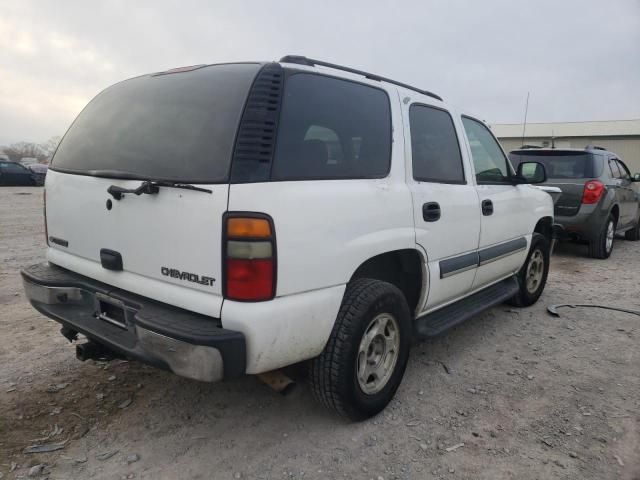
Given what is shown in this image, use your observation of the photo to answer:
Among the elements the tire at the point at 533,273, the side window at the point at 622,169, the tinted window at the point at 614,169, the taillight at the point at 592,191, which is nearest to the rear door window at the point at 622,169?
the side window at the point at 622,169

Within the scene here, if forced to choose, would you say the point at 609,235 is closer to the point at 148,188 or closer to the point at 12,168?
the point at 148,188

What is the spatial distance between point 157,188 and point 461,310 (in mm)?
2384

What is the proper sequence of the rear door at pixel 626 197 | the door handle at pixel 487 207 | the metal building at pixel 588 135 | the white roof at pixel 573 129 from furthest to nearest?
the white roof at pixel 573 129
the metal building at pixel 588 135
the rear door at pixel 626 197
the door handle at pixel 487 207

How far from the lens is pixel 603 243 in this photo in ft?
24.1

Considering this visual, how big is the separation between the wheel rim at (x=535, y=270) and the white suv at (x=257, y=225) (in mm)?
1927

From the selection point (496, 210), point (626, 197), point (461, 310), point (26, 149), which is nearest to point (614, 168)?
point (626, 197)

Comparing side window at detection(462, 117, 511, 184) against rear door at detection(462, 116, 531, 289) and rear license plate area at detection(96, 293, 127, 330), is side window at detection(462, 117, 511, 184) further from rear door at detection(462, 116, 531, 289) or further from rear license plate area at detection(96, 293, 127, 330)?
rear license plate area at detection(96, 293, 127, 330)

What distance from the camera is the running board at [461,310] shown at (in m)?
3.06

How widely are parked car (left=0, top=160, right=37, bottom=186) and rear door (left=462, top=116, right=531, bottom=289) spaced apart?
Answer: 22504mm

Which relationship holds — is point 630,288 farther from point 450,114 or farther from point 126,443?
point 126,443

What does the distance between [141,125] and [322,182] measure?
39.3 inches

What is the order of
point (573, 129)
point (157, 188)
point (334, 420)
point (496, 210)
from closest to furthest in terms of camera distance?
point (157, 188)
point (334, 420)
point (496, 210)
point (573, 129)

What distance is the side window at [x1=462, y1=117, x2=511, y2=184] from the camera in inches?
144

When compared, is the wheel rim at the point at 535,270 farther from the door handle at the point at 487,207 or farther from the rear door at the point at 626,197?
the rear door at the point at 626,197
